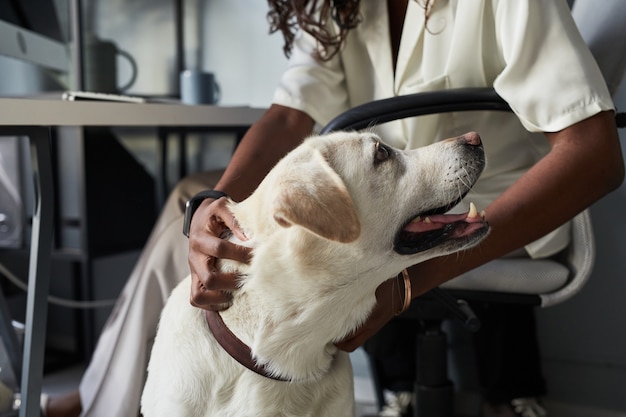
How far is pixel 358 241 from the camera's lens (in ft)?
2.78

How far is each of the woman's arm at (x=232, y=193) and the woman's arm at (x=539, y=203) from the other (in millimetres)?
211

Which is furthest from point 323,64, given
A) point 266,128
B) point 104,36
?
point 104,36

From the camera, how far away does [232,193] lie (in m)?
1.10

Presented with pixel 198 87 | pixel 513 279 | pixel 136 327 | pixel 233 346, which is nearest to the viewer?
pixel 233 346

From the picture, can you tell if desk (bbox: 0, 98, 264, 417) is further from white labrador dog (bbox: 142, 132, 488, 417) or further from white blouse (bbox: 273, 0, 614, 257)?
white blouse (bbox: 273, 0, 614, 257)

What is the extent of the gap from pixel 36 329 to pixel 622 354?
135 cm

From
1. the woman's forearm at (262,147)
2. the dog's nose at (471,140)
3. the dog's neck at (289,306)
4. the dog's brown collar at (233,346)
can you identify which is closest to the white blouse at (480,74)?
the woman's forearm at (262,147)

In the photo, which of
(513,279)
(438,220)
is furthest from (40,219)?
(513,279)

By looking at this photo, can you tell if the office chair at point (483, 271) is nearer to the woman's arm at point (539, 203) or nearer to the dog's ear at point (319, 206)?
the woman's arm at point (539, 203)

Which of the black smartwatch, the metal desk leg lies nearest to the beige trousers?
the metal desk leg

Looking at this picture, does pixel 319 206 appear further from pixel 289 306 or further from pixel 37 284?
pixel 37 284

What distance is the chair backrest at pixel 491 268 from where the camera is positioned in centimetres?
100

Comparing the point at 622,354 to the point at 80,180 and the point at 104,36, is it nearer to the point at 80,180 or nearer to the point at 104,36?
the point at 80,180

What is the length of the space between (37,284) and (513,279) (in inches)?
29.2
